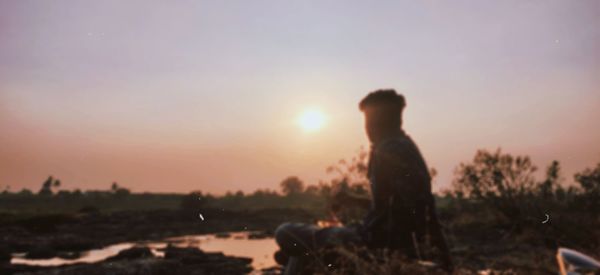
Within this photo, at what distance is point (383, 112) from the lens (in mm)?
3617

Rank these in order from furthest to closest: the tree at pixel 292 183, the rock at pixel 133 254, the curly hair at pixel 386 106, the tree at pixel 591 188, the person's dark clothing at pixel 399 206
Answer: the tree at pixel 292 183, the tree at pixel 591 188, the rock at pixel 133 254, the curly hair at pixel 386 106, the person's dark clothing at pixel 399 206

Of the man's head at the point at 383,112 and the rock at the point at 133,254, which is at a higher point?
the man's head at the point at 383,112

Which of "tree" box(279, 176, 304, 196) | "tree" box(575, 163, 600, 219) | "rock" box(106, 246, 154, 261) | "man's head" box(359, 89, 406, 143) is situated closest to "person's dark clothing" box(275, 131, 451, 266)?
"man's head" box(359, 89, 406, 143)

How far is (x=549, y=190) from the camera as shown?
1809 cm

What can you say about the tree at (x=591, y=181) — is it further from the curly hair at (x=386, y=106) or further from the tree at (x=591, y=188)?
the curly hair at (x=386, y=106)

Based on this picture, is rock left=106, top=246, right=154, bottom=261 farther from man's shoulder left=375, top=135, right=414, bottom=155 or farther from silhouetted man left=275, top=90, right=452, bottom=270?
man's shoulder left=375, top=135, right=414, bottom=155

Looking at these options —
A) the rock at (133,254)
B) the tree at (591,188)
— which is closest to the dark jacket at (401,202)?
the rock at (133,254)

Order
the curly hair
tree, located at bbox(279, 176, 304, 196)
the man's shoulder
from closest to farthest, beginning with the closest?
the man's shoulder, the curly hair, tree, located at bbox(279, 176, 304, 196)

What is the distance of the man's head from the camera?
3.61 metres

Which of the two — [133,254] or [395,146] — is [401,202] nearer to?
[395,146]

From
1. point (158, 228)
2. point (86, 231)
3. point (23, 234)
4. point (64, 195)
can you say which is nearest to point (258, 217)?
point (158, 228)

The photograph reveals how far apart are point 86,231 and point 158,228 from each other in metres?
4.51

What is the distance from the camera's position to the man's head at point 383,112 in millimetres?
3609

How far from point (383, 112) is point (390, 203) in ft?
2.78
